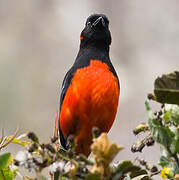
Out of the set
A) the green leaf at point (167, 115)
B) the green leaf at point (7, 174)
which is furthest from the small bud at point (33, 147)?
the green leaf at point (167, 115)

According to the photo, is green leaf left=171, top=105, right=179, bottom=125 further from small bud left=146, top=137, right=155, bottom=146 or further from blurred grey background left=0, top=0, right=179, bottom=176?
blurred grey background left=0, top=0, right=179, bottom=176

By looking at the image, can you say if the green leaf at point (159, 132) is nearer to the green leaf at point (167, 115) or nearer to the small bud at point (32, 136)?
the green leaf at point (167, 115)

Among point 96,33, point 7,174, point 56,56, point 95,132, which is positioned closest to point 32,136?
point 95,132

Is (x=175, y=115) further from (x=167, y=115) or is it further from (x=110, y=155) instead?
(x=110, y=155)

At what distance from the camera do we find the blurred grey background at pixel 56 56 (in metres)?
10.6

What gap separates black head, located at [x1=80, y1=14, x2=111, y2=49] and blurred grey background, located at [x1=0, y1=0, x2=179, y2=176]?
4920mm

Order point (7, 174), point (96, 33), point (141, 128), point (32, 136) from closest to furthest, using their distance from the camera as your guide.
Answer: point (32, 136) → point (141, 128) → point (7, 174) → point (96, 33)

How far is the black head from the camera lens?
3902 millimetres

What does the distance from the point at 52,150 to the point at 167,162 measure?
1.37ft

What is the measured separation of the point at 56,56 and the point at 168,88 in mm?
12109

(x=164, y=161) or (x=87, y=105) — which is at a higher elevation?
(x=87, y=105)

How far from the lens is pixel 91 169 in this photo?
4.76ft

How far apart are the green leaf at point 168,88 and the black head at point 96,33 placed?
7.34 ft

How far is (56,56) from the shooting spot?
1367cm
